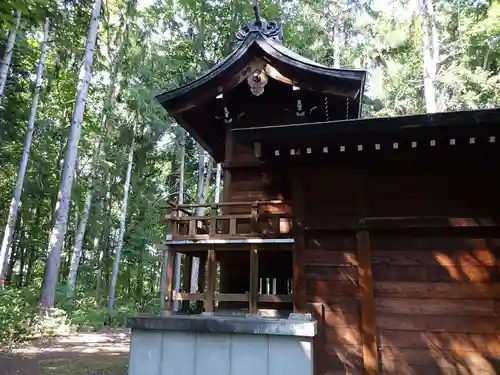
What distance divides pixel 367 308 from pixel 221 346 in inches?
79.0

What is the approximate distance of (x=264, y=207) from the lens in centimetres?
692

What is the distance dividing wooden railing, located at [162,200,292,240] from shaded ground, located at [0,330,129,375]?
2863mm

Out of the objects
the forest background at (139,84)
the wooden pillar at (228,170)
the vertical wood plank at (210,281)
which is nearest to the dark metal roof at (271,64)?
the wooden pillar at (228,170)

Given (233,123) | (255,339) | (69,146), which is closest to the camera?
(255,339)

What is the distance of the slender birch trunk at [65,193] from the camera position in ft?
33.9

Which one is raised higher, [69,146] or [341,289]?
[69,146]

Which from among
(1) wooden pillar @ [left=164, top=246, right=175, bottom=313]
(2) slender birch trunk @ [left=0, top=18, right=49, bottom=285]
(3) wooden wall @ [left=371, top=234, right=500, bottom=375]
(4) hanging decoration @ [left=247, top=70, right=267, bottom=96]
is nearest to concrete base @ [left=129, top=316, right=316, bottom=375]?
(1) wooden pillar @ [left=164, top=246, right=175, bottom=313]

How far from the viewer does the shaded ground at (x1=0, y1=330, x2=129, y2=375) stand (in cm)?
657

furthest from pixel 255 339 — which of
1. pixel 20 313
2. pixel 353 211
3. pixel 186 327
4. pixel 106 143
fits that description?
pixel 106 143

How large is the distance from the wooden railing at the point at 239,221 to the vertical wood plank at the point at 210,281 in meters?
0.36

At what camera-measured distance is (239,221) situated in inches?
275

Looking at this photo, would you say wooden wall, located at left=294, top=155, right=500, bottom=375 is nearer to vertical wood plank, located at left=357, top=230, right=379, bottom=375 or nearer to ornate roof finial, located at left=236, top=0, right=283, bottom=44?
vertical wood plank, located at left=357, top=230, right=379, bottom=375

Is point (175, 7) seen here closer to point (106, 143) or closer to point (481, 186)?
point (106, 143)

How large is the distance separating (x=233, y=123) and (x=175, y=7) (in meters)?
12.8
